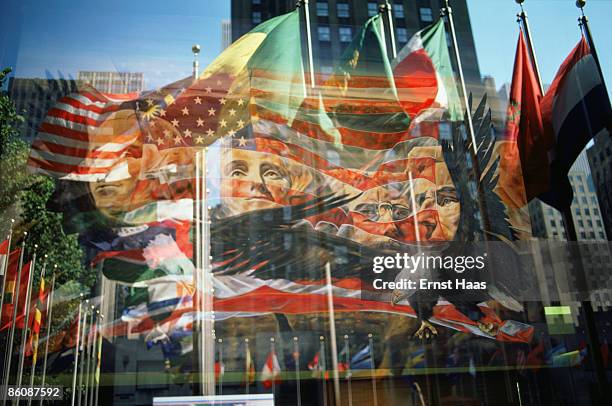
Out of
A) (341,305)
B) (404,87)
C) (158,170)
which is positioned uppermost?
(404,87)

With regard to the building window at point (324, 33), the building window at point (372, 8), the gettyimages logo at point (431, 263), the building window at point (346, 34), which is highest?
the building window at point (372, 8)

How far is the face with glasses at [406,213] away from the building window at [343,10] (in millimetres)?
5049

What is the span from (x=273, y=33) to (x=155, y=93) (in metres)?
2.26

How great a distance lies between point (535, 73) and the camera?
10.2 metres

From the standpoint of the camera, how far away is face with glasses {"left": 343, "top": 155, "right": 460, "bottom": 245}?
9.05 meters

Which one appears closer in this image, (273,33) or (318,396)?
(318,396)

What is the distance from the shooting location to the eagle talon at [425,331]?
8609mm

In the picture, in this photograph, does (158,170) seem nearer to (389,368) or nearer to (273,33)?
(273,33)

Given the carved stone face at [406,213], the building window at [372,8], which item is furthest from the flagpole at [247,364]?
the building window at [372,8]

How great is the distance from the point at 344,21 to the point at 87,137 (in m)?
5.85

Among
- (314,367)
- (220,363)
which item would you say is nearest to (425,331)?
(314,367)

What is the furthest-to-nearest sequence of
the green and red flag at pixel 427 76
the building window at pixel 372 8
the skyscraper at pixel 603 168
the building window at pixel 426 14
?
the building window at pixel 372 8
the building window at pixel 426 14
the green and red flag at pixel 427 76
the skyscraper at pixel 603 168

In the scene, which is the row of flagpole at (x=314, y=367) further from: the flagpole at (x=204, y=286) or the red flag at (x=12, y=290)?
the red flag at (x=12, y=290)

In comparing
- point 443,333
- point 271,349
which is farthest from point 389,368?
point 271,349
